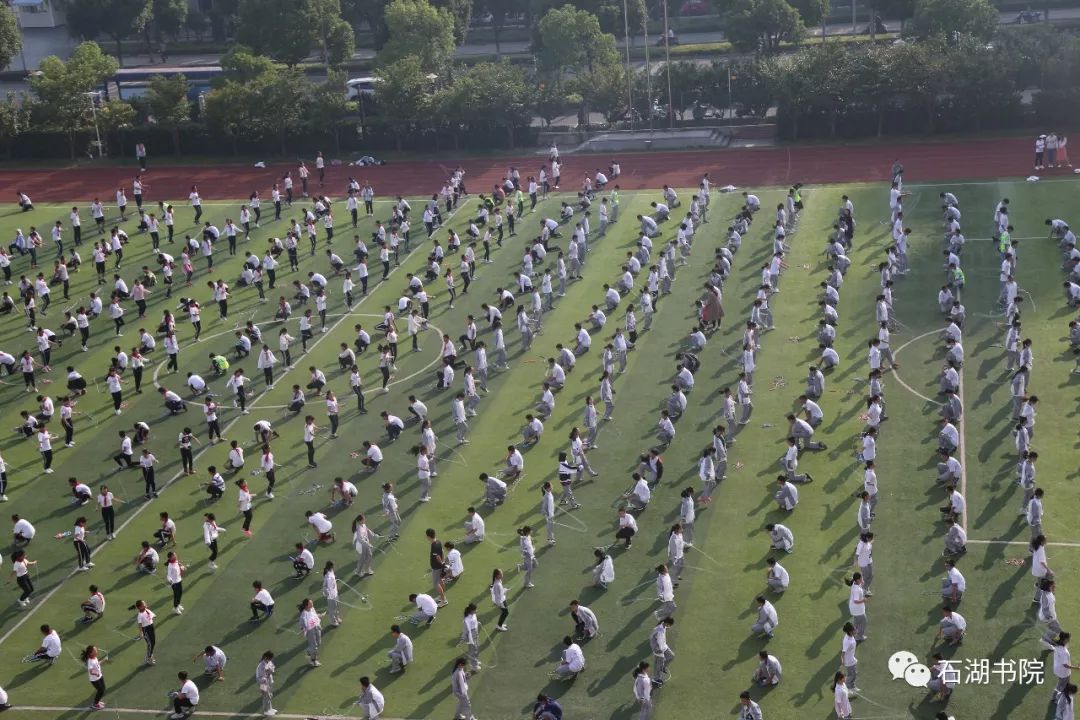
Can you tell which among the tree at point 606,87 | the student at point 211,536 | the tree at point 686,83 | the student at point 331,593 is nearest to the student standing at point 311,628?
the student at point 331,593

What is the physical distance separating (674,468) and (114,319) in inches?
1033

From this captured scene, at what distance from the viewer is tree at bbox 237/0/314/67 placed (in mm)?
96438

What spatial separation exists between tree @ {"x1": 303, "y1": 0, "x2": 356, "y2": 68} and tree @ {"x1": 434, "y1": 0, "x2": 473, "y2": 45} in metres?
9.50

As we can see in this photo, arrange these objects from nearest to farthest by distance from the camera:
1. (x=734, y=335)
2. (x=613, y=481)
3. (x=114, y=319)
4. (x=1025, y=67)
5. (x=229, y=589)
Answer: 1. (x=229, y=589)
2. (x=613, y=481)
3. (x=734, y=335)
4. (x=114, y=319)
5. (x=1025, y=67)

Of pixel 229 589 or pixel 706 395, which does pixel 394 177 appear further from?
pixel 229 589

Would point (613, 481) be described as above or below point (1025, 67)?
below

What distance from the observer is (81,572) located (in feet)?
125

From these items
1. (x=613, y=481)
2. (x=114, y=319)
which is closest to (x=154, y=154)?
(x=114, y=319)

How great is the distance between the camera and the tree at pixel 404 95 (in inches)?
3290

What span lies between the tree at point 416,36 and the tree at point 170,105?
41.0 ft

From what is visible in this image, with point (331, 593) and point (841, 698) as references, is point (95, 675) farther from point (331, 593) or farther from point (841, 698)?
point (841, 698)

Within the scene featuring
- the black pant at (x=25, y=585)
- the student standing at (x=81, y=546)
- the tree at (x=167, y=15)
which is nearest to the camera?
the black pant at (x=25, y=585)

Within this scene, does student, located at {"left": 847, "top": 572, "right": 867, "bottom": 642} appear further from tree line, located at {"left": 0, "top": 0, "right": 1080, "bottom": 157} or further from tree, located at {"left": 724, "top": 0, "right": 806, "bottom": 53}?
tree, located at {"left": 724, "top": 0, "right": 806, "bottom": 53}

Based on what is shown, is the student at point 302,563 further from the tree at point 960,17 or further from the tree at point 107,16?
the tree at point 107,16
